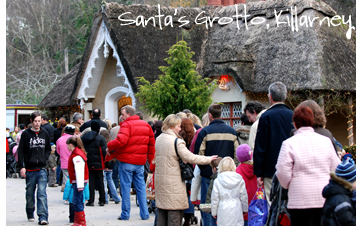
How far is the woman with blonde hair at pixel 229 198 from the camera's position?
233 inches

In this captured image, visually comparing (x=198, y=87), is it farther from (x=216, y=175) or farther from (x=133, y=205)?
(x=216, y=175)

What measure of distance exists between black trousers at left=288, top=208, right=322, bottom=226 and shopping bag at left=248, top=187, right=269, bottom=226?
1.05 m

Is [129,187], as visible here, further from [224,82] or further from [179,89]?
[224,82]

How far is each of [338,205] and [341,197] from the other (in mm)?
76

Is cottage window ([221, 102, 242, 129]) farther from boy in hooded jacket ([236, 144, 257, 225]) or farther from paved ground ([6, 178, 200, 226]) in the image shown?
boy in hooded jacket ([236, 144, 257, 225])

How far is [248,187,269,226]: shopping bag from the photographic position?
5.50 metres

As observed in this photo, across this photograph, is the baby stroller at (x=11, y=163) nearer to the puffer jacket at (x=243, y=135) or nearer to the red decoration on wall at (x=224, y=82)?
the red decoration on wall at (x=224, y=82)

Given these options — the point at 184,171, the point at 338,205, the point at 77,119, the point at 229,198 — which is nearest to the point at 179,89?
the point at 77,119

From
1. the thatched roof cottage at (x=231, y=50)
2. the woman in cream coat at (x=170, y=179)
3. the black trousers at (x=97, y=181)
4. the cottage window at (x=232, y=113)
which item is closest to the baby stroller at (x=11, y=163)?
the thatched roof cottage at (x=231, y=50)

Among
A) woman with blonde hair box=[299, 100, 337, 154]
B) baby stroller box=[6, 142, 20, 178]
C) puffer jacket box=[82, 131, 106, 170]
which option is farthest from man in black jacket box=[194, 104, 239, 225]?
baby stroller box=[6, 142, 20, 178]

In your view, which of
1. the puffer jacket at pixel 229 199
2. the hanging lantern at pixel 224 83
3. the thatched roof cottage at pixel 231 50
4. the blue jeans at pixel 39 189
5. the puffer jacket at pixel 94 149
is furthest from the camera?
the hanging lantern at pixel 224 83

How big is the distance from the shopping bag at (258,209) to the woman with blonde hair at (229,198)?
35 centimetres

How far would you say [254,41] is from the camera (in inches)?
693

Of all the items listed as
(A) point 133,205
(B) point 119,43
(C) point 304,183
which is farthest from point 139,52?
(C) point 304,183
